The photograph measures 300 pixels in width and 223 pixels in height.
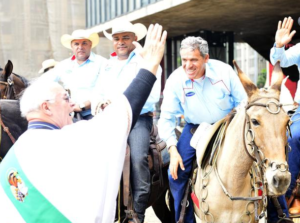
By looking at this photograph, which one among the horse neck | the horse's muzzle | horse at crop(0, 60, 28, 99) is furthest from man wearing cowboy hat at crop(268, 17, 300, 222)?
horse at crop(0, 60, 28, 99)

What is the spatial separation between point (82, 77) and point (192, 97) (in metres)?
2.00

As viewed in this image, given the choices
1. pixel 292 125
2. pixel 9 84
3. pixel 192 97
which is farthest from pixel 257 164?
pixel 9 84

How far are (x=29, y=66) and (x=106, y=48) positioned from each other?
4.29 m

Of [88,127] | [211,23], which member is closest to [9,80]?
[88,127]

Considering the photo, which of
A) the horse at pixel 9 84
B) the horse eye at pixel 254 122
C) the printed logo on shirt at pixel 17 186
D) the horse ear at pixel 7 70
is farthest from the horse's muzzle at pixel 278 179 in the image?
the horse ear at pixel 7 70

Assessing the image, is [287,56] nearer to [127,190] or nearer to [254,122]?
[254,122]

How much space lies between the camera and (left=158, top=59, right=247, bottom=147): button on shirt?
449 cm

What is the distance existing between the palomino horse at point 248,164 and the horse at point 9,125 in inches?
72.2

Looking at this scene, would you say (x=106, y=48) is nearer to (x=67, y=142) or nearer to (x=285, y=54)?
(x=285, y=54)

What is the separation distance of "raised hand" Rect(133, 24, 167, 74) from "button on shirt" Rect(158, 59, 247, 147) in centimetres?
203

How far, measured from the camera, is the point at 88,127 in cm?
247

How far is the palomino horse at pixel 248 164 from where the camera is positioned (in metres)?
3.44

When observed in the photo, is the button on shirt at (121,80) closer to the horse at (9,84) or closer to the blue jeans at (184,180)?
the blue jeans at (184,180)

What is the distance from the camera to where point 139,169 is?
495 cm
